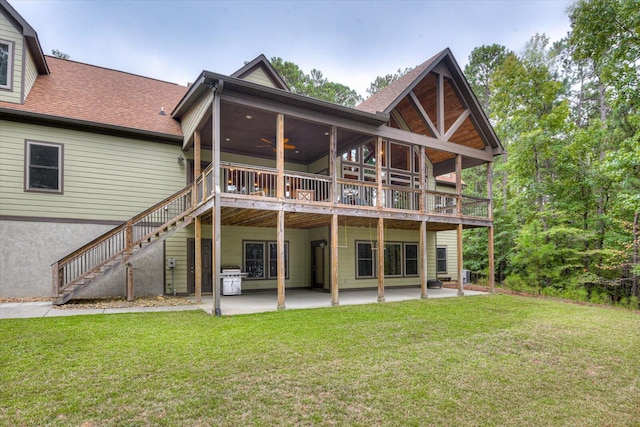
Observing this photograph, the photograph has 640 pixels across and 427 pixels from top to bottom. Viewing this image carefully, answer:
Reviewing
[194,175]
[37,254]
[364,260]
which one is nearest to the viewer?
[37,254]

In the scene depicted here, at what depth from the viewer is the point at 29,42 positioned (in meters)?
10.4

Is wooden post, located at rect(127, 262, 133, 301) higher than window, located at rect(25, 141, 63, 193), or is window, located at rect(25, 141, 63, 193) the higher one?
window, located at rect(25, 141, 63, 193)

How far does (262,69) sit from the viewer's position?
12938 millimetres

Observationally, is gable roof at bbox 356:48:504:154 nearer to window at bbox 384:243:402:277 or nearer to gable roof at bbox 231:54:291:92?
gable roof at bbox 231:54:291:92

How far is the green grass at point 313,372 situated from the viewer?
11.1ft

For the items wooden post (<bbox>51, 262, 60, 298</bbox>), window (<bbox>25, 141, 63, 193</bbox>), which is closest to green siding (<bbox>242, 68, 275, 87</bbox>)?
window (<bbox>25, 141, 63, 193</bbox>)

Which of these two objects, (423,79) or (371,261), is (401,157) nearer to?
(423,79)

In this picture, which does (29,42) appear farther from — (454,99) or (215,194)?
(454,99)

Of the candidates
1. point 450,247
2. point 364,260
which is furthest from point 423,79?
point 450,247

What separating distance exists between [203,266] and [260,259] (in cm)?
207

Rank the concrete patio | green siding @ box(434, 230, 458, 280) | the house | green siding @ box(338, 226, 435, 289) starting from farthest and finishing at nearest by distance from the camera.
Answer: green siding @ box(434, 230, 458, 280) < green siding @ box(338, 226, 435, 289) < the house < the concrete patio

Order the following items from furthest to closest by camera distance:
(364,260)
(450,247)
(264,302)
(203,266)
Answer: (450,247) → (364,260) → (203,266) → (264,302)

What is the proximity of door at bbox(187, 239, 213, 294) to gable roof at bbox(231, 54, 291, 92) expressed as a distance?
5.83 m

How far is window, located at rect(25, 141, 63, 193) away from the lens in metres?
9.81
